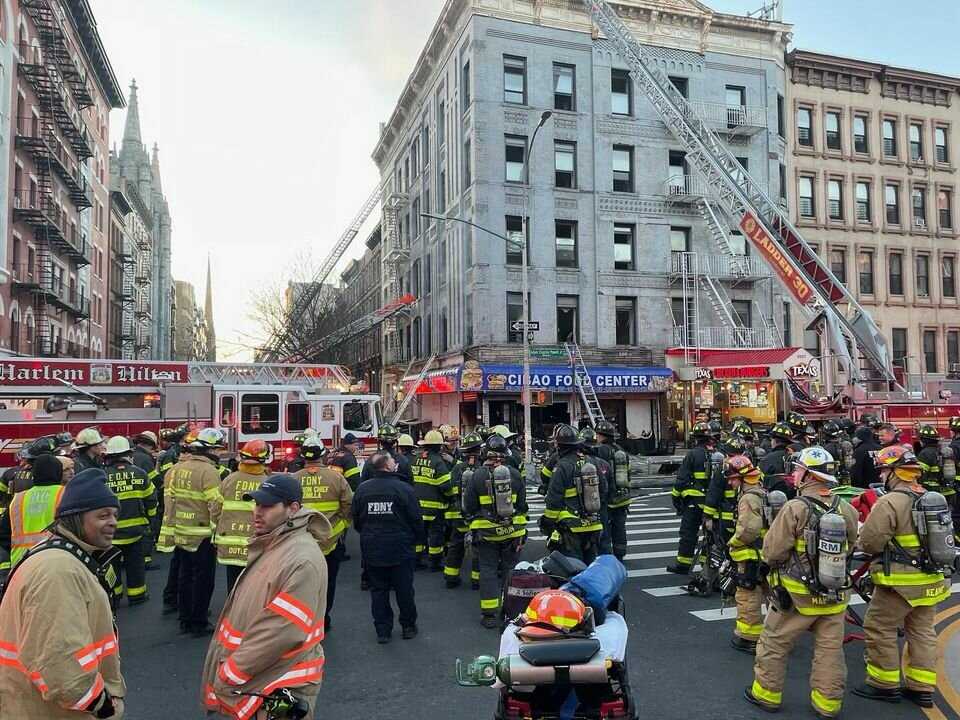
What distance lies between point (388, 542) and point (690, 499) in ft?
14.2

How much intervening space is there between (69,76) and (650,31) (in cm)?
2678

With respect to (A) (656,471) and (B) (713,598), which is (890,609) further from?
(A) (656,471)

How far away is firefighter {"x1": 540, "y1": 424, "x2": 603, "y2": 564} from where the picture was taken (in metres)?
7.44

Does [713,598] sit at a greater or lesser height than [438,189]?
lesser

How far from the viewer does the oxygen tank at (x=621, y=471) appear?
9.39 meters

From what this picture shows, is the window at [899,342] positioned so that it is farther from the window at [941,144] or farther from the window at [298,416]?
the window at [298,416]

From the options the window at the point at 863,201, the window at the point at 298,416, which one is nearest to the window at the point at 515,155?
the window at the point at 298,416

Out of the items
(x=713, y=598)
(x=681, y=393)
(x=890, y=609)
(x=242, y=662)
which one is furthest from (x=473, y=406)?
(x=242, y=662)

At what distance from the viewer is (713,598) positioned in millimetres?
8000

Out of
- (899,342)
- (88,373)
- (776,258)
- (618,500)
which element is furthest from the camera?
(899,342)

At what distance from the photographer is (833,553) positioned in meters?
4.70

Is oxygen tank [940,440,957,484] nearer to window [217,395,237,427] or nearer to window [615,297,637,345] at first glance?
window [217,395,237,427]

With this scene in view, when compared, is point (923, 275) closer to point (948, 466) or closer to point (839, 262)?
point (839, 262)

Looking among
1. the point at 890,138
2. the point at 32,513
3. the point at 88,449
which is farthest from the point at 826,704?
the point at 890,138
